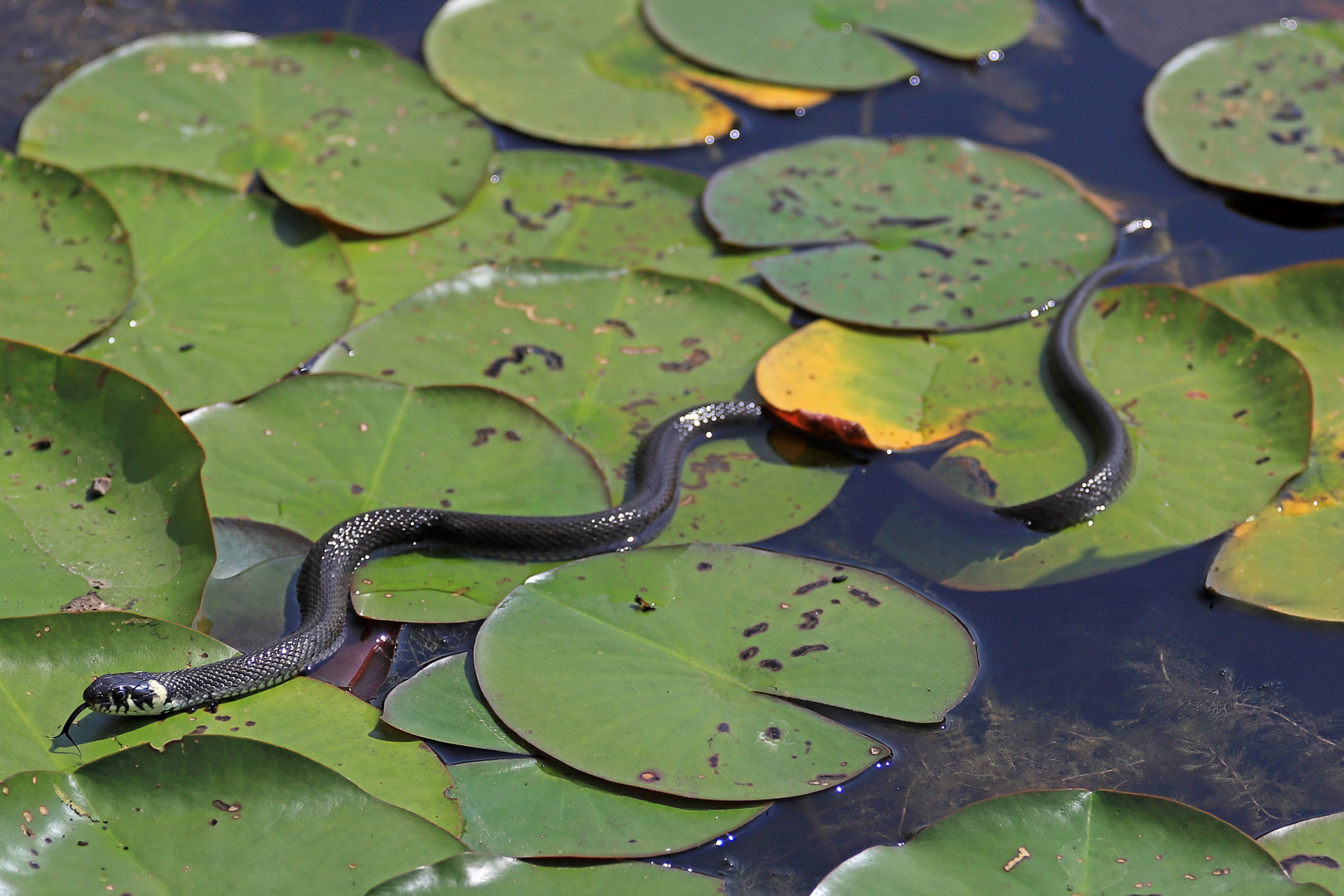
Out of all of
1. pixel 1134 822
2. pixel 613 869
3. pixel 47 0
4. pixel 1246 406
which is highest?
pixel 47 0

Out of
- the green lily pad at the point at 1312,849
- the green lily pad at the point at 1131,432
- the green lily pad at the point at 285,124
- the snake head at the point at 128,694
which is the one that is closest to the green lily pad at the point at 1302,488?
the green lily pad at the point at 1131,432

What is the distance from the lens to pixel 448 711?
3469 mm

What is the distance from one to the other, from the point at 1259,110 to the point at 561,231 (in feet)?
12.9

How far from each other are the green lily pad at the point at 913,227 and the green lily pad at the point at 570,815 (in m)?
2.49

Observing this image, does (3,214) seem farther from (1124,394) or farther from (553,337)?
(1124,394)

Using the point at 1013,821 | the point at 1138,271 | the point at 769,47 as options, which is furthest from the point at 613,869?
the point at 769,47

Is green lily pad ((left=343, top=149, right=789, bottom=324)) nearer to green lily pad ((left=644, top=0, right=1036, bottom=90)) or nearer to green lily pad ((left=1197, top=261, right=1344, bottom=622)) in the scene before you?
green lily pad ((left=644, top=0, right=1036, bottom=90))

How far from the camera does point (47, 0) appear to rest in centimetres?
683

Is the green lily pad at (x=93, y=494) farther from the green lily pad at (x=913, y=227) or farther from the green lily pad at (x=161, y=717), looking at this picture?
the green lily pad at (x=913, y=227)

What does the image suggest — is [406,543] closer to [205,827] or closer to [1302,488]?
[205,827]

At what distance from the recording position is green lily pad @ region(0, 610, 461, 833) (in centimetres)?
318

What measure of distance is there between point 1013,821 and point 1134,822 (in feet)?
1.10

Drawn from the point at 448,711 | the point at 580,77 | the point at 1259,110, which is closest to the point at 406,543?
the point at 448,711

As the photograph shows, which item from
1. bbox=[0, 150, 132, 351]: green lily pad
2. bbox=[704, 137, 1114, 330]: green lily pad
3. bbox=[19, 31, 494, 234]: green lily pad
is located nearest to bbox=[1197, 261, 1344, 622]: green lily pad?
bbox=[704, 137, 1114, 330]: green lily pad
